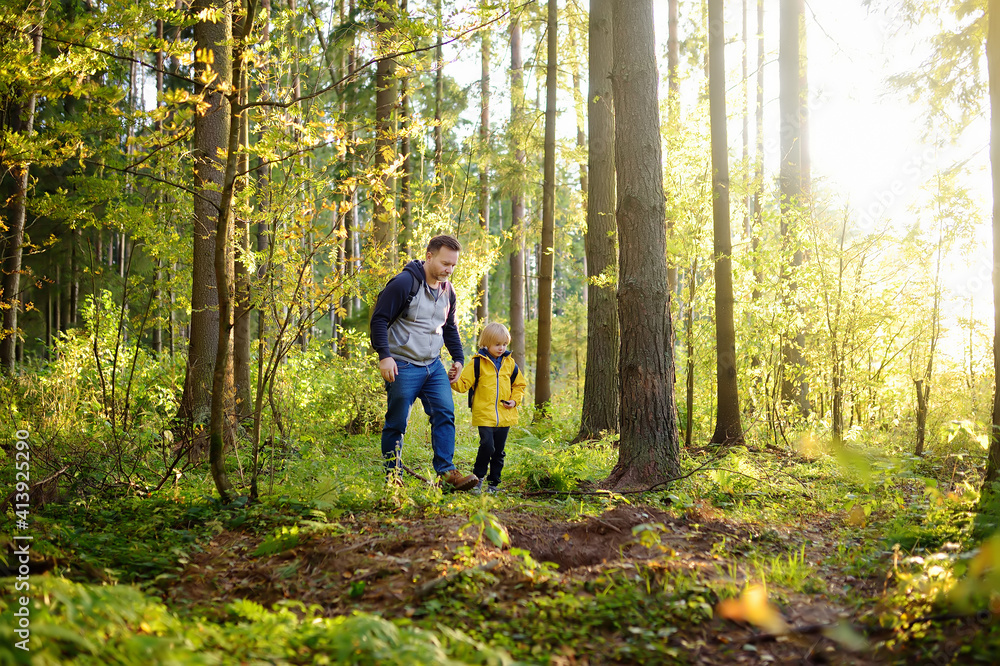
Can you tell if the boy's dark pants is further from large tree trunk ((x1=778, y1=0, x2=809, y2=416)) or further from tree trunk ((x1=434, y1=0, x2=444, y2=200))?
large tree trunk ((x1=778, y1=0, x2=809, y2=416))

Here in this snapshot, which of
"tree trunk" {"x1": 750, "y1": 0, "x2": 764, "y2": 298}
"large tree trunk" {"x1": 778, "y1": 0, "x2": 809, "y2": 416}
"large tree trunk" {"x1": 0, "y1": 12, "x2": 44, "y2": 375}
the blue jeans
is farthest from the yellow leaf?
"large tree trunk" {"x1": 0, "y1": 12, "x2": 44, "y2": 375}

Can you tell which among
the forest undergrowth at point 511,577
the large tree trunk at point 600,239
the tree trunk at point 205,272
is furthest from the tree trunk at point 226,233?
the large tree trunk at point 600,239

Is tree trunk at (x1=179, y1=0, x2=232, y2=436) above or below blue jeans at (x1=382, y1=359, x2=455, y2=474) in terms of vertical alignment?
above

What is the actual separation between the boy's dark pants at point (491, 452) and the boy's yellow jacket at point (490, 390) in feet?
0.24

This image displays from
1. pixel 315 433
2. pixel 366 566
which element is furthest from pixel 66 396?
pixel 366 566

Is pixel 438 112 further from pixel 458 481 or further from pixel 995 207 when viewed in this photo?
pixel 995 207

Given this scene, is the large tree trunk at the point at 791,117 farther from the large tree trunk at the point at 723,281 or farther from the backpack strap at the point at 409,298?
the backpack strap at the point at 409,298

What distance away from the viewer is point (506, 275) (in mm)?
30859

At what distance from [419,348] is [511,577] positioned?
2382 millimetres

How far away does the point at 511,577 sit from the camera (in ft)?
9.78

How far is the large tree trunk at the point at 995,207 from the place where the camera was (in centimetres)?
403

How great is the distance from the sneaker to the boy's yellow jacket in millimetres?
662

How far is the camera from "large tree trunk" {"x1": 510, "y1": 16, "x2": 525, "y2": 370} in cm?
1224

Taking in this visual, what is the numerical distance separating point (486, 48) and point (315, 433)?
12.9 meters
